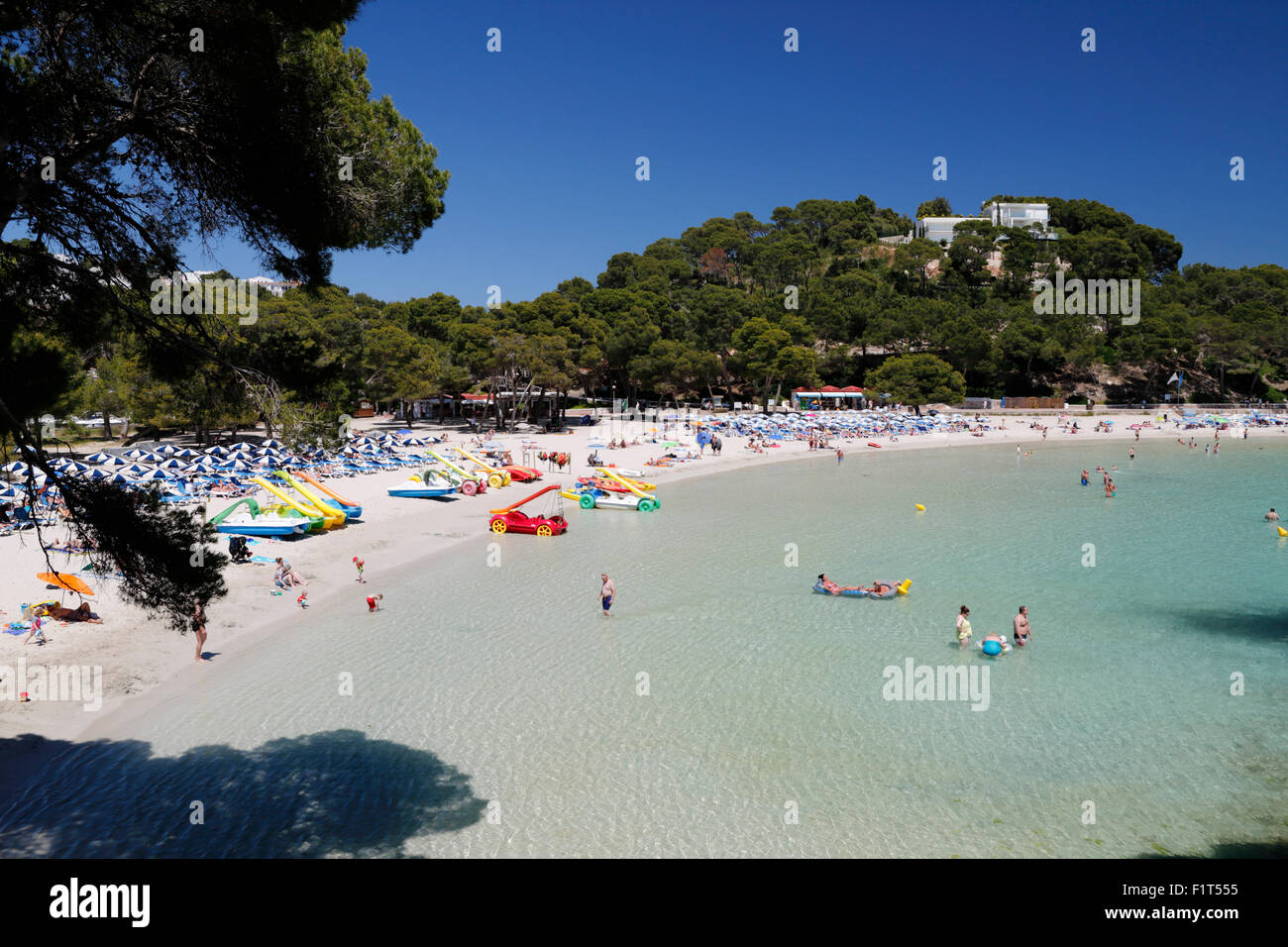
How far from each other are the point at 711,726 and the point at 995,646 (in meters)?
6.76

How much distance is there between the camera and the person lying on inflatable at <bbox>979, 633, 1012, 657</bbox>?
51.5 ft

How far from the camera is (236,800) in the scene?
1004cm

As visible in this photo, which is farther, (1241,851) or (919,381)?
(919,381)

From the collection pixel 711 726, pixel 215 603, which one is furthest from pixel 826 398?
pixel 711 726

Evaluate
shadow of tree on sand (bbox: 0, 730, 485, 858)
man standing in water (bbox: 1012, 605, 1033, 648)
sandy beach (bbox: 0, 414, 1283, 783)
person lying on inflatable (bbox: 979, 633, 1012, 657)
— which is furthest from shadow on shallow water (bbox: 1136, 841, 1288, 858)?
sandy beach (bbox: 0, 414, 1283, 783)

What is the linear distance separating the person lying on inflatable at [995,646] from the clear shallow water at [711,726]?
0.32 m

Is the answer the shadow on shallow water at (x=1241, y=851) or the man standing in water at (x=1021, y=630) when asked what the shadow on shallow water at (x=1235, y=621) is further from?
the shadow on shallow water at (x=1241, y=851)

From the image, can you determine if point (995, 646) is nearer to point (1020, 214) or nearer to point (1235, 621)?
point (1235, 621)

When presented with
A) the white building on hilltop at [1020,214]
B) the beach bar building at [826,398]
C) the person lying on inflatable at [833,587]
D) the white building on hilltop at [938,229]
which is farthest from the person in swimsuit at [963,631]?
the white building on hilltop at [1020,214]

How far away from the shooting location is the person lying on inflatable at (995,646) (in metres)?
15.7
